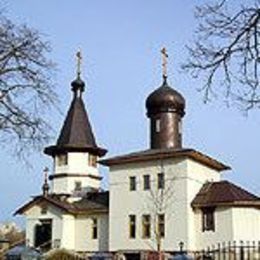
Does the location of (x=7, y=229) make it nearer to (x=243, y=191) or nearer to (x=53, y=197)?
(x=53, y=197)

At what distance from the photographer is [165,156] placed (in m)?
40.5

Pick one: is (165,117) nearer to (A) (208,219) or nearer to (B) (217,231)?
(A) (208,219)

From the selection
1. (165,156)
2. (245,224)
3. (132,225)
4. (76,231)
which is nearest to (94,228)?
(76,231)

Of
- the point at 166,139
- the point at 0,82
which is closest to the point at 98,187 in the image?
the point at 166,139

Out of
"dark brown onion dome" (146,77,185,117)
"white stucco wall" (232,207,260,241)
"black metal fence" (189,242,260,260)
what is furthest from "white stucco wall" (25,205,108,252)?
"black metal fence" (189,242,260,260)

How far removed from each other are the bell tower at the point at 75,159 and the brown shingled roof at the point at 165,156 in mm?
4685

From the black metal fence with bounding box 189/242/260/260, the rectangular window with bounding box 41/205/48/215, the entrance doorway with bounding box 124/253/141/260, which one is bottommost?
the entrance doorway with bounding box 124/253/141/260

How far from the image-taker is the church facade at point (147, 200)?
38.8m

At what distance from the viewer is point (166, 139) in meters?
44.2

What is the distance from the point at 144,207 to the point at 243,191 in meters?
6.52

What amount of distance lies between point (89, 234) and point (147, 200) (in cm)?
577

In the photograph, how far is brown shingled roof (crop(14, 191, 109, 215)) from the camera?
43928 millimetres

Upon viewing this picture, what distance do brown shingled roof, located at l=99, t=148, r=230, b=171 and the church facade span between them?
68 millimetres

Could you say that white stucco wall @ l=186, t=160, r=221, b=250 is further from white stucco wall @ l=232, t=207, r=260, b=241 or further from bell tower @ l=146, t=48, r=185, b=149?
bell tower @ l=146, t=48, r=185, b=149
